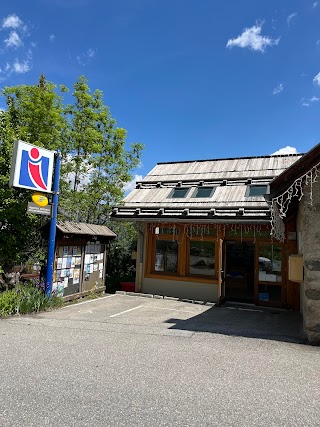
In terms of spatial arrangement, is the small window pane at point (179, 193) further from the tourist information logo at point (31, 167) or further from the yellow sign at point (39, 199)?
the yellow sign at point (39, 199)

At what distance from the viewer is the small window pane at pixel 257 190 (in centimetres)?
1156

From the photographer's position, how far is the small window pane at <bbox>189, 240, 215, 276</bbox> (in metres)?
11.7

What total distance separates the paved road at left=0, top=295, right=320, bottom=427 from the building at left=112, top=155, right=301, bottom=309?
319cm

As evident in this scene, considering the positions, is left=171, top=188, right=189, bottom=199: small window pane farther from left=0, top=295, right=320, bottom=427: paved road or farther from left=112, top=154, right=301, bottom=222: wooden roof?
left=0, top=295, right=320, bottom=427: paved road

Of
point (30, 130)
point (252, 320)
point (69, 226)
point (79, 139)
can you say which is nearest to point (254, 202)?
point (252, 320)

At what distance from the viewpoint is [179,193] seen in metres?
13.2

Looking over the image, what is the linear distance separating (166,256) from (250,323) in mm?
4954

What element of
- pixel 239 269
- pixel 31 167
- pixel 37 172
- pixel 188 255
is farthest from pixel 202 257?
pixel 31 167

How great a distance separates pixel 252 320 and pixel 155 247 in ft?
16.9

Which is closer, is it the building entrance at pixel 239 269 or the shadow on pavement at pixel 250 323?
the shadow on pavement at pixel 250 323

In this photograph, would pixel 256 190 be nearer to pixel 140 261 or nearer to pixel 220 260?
pixel 220 260

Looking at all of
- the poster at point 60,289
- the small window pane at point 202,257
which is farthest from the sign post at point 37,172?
the small window pane at point 202,257

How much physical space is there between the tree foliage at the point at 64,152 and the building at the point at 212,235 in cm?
130

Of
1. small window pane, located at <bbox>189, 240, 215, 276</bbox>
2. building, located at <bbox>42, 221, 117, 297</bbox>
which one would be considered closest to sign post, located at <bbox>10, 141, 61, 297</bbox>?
building, located at <bbox>42, 221, 117, 297</bbox>
